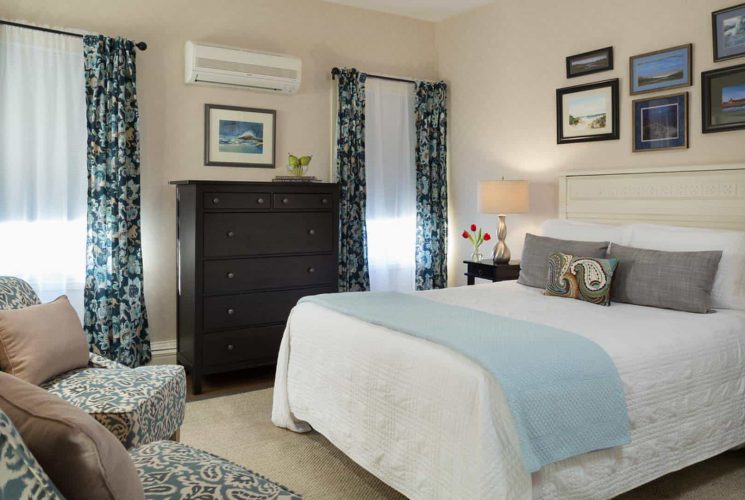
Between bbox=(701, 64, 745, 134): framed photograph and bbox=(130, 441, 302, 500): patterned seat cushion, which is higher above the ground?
bbox=(701, 64, 745, 134): framed photograph

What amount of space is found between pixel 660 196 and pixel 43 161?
3.93m

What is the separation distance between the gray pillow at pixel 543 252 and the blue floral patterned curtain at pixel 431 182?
1687 mm

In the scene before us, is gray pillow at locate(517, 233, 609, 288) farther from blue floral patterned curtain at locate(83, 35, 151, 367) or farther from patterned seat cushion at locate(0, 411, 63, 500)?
patterned seat cushion at locate(0, 411, 63, 500)

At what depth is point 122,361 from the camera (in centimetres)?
406

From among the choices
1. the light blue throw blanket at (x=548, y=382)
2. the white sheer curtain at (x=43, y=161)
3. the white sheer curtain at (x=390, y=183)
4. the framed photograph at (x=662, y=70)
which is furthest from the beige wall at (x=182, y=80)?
the light blue throw blanket at (x=548, y=382)

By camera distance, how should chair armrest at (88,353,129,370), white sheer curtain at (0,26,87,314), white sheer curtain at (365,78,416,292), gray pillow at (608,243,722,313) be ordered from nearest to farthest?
1. chair armrest at (88,353,129,370)
2. gray pillow at (608,243,722,313)
3. white sheer curtain at (0,26,87,314)
4. white sheer curtain at (365,78,416,292)

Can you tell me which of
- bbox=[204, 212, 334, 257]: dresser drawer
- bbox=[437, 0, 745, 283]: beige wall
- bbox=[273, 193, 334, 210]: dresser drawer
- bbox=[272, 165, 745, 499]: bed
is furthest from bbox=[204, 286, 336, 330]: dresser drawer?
bbox=[437, 0, 745, 283]: beige wall

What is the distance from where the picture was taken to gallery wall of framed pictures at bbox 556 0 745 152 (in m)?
3.47

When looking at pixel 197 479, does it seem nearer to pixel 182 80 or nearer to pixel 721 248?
pixel 721 248

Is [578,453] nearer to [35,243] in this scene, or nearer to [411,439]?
[411,439]

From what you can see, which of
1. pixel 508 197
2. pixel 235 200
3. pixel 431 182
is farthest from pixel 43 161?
pixel 508 197

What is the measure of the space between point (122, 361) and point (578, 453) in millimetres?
3129

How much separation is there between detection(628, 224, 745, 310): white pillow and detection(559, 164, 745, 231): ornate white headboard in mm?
342

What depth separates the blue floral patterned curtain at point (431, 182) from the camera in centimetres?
539
